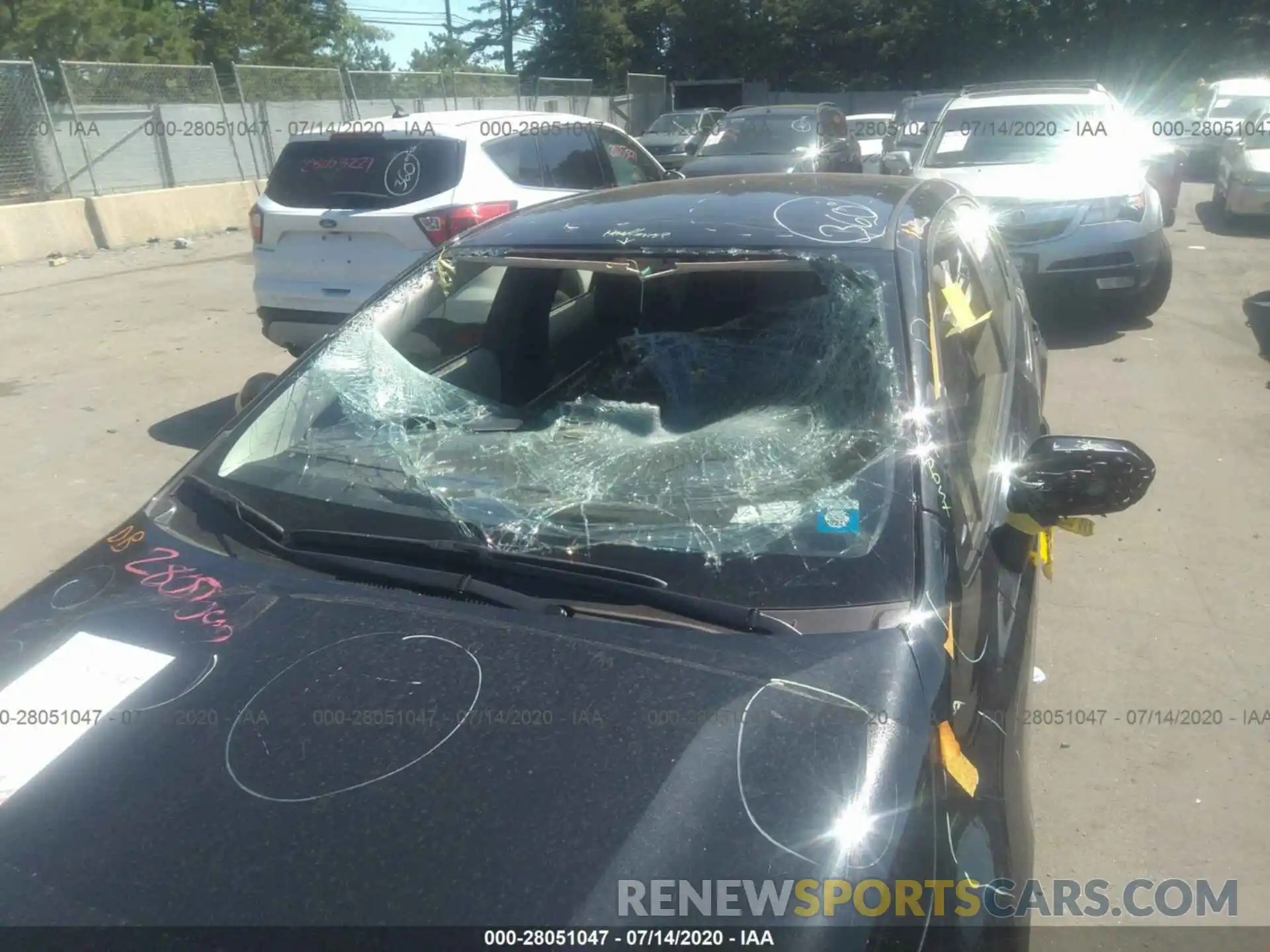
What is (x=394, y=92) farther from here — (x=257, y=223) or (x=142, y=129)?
(x=257, y=223)

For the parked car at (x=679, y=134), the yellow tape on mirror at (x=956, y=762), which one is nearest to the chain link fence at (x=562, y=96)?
the parked car at (x=679, y=134)

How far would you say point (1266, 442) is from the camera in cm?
583

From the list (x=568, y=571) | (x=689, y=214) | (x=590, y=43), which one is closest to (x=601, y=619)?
(x=568, y=571)

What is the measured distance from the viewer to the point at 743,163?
14703mm

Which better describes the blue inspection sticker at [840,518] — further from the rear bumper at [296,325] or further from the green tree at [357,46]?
the green tree at [357,46]

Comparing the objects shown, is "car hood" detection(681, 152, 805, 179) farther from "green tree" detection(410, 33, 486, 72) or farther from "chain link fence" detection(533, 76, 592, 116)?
"green tree" detection(410, 33, 486, 72)

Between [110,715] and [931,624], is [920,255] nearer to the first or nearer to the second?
[931,624]

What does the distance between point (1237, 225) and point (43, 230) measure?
49.3 ft

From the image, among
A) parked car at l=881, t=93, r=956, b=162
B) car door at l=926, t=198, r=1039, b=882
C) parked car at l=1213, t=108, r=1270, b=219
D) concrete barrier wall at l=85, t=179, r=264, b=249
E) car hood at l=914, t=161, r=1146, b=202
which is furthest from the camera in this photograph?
parked car at l=881, t=93, r=956, b=162

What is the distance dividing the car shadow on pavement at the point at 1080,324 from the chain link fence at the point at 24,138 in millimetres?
12236

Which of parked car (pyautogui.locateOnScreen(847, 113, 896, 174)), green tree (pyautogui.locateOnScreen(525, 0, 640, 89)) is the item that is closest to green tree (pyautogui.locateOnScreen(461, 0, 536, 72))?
green tree (pyautogui.locateOnScreen(525, 0, 640, 89))

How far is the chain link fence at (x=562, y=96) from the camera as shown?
85.2 ft

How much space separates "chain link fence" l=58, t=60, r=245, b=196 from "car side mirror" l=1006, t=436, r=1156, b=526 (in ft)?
48.2

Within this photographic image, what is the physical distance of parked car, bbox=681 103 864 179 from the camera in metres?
14.7
